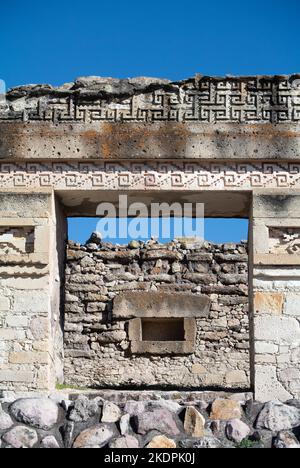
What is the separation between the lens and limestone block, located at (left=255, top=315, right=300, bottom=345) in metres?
7.75

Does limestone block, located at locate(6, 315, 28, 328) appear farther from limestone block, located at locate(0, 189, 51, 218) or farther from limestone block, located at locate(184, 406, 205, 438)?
limestone block, located at locate(184, 406, 205, 438)

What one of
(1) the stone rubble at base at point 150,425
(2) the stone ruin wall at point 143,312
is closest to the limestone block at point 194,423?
(1) the stone rubble at base at point 150,425

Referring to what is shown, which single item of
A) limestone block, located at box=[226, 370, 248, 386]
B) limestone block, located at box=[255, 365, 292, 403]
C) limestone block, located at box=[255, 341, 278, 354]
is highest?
limestone block, located at box=[255, 341, 278, 354]

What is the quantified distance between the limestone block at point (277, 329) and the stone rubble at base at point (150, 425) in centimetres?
97

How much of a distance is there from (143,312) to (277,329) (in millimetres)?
3975

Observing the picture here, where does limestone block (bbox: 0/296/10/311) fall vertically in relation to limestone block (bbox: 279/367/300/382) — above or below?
above

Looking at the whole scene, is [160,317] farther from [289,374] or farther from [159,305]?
[289,374]

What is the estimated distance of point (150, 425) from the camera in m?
6.44

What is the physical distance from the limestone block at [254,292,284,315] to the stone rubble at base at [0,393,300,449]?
1.14 m

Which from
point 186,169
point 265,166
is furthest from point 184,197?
point 265,166

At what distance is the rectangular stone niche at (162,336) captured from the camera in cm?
1152

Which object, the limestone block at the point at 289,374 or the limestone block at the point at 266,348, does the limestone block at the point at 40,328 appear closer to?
the limestone block at the point at 266,348

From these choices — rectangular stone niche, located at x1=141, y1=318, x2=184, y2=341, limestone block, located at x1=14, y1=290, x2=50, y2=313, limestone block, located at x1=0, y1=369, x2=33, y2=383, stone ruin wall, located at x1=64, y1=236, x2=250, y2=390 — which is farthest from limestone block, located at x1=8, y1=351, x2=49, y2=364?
rectangular stone niche, located at x1=141, y1=318, x2=184, y2=341

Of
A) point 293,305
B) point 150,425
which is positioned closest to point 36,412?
point 150,425
